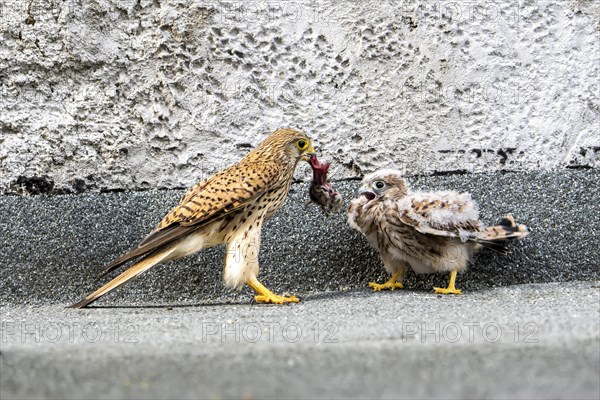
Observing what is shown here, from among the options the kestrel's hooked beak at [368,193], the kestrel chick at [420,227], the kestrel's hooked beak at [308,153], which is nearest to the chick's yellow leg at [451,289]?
the kestrel chick at [420,227]

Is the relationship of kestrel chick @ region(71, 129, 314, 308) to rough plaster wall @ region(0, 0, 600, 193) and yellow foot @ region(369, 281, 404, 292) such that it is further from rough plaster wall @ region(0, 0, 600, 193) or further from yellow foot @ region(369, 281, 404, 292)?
rough plaster wall @ region(0, 0, 600, 193)

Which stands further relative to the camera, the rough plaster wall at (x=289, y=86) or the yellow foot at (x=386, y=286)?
the rough plaster wall at (x=289, y=86)

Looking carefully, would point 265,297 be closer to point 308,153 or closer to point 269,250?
point 269,250

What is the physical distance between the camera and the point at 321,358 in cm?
159

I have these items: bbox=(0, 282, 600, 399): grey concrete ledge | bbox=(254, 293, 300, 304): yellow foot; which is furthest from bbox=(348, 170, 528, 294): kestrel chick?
bbox=(0, 282, 600, 399): grey concrete ledge

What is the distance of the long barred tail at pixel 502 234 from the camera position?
9.94 ft

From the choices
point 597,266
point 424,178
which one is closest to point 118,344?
point 424,178

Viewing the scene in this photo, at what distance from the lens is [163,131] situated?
11.2 feet

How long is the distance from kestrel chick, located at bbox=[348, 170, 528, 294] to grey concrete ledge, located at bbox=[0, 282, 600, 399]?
61 cm

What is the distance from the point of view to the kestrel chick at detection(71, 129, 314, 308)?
281 cm

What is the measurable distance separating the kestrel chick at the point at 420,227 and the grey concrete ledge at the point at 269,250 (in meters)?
0.16

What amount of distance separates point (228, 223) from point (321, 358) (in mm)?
1403

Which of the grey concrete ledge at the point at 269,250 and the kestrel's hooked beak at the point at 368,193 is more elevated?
the kestrel's hooked beak at the point at 368,193

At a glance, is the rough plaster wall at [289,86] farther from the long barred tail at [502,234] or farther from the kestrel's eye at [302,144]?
the long barred tail at [502,234]
